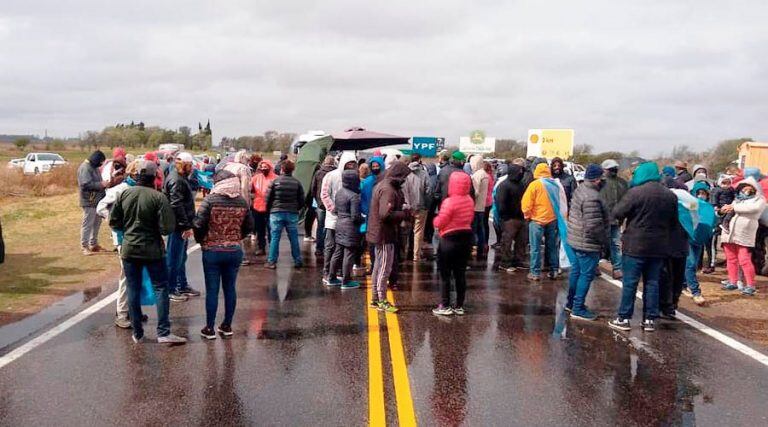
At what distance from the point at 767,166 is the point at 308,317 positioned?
702 inches

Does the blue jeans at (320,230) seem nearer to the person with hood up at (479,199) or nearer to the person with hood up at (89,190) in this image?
the person with hood up at (479,199)

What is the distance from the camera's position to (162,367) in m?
5.42

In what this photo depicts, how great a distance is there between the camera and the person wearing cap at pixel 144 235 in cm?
584

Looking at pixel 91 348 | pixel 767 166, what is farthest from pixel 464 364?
pixel 767 166

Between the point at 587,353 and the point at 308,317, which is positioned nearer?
the point at 587,353

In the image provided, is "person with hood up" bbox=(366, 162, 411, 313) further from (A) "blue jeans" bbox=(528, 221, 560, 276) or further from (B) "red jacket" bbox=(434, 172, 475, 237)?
(A) "blue jeans" bbox=(528, 221, 560, 276)

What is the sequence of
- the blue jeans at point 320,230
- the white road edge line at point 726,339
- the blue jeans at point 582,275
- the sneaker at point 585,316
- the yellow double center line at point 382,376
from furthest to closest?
the blue jeans at point 320,230, the sneaker at point 585,316, the blue jeans at point 582,275, the white road edge line at point 726,339, the yellow double center line at point 382,376

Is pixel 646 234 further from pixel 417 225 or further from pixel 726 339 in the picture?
pixel 417 225

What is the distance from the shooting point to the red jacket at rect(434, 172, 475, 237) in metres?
6.94

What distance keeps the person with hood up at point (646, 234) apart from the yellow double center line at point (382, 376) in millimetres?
2629

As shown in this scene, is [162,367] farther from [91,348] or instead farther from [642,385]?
[642,385]

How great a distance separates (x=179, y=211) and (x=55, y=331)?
5.92ft

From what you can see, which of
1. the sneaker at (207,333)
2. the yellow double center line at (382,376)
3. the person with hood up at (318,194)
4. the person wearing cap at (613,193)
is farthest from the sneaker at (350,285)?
the person wearing cap at (613,193)

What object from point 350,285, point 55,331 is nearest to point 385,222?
point 350,285
